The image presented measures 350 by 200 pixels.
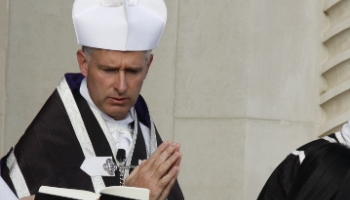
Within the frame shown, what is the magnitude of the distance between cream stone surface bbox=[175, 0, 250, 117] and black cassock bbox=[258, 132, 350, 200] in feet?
6.41

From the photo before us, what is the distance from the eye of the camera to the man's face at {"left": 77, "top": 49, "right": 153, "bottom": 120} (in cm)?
575

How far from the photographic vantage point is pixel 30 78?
921 cm

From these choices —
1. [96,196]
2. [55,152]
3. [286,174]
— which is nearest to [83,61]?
[55,152]

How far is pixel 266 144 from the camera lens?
338 inches

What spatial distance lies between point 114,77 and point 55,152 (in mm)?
453

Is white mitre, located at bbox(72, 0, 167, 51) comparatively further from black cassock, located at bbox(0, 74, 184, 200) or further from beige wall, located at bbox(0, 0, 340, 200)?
beige wall, located at bbox(0, 0, 340, 200)

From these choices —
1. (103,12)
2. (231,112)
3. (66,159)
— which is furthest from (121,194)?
(231,112)

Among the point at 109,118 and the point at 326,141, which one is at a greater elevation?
A: the point at 109,118

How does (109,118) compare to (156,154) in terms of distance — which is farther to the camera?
(109,118)

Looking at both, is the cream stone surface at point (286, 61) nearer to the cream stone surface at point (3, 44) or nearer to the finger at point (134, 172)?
the cream stone surface at point (3, 44)

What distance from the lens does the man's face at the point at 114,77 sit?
5.75 m

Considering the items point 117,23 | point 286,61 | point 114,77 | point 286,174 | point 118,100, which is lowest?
point 286,174

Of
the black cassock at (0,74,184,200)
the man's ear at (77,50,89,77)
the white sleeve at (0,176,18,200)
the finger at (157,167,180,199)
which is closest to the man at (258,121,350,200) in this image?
the black cassock at (0,74,184,200)

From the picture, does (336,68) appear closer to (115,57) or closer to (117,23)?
(117,23)
